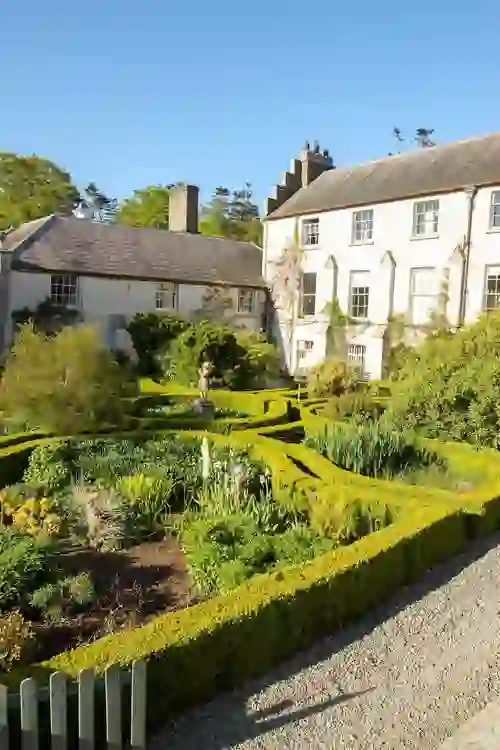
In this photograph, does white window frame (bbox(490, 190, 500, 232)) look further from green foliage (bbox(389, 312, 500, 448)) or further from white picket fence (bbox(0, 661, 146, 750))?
white picket fence (bbox(0, 661, 146, 750))

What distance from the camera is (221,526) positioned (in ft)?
28.0

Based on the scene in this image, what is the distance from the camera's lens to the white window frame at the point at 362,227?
1089 inches

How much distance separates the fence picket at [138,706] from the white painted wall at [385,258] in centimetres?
2203

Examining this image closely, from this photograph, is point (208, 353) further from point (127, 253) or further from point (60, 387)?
point (60, 387)

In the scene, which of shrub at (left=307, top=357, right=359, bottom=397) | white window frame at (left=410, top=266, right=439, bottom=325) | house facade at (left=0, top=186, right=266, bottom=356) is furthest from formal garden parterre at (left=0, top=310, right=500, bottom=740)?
house facade at (left=0, top=186, right=266, bottom=356)

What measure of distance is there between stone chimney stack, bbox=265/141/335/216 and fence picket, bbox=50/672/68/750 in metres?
30.1

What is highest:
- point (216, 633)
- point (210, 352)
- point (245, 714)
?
point (210, 352)

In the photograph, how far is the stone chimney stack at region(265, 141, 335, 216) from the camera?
107 ft

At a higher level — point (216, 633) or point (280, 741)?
point (216, 633)

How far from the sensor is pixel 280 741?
4809 mm

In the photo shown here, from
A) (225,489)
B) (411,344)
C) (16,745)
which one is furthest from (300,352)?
(16,745)

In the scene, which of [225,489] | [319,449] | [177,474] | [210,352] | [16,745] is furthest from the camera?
[210,352]

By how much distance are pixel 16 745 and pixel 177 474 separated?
680 cm

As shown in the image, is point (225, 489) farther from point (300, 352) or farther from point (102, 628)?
point (300, 352)
